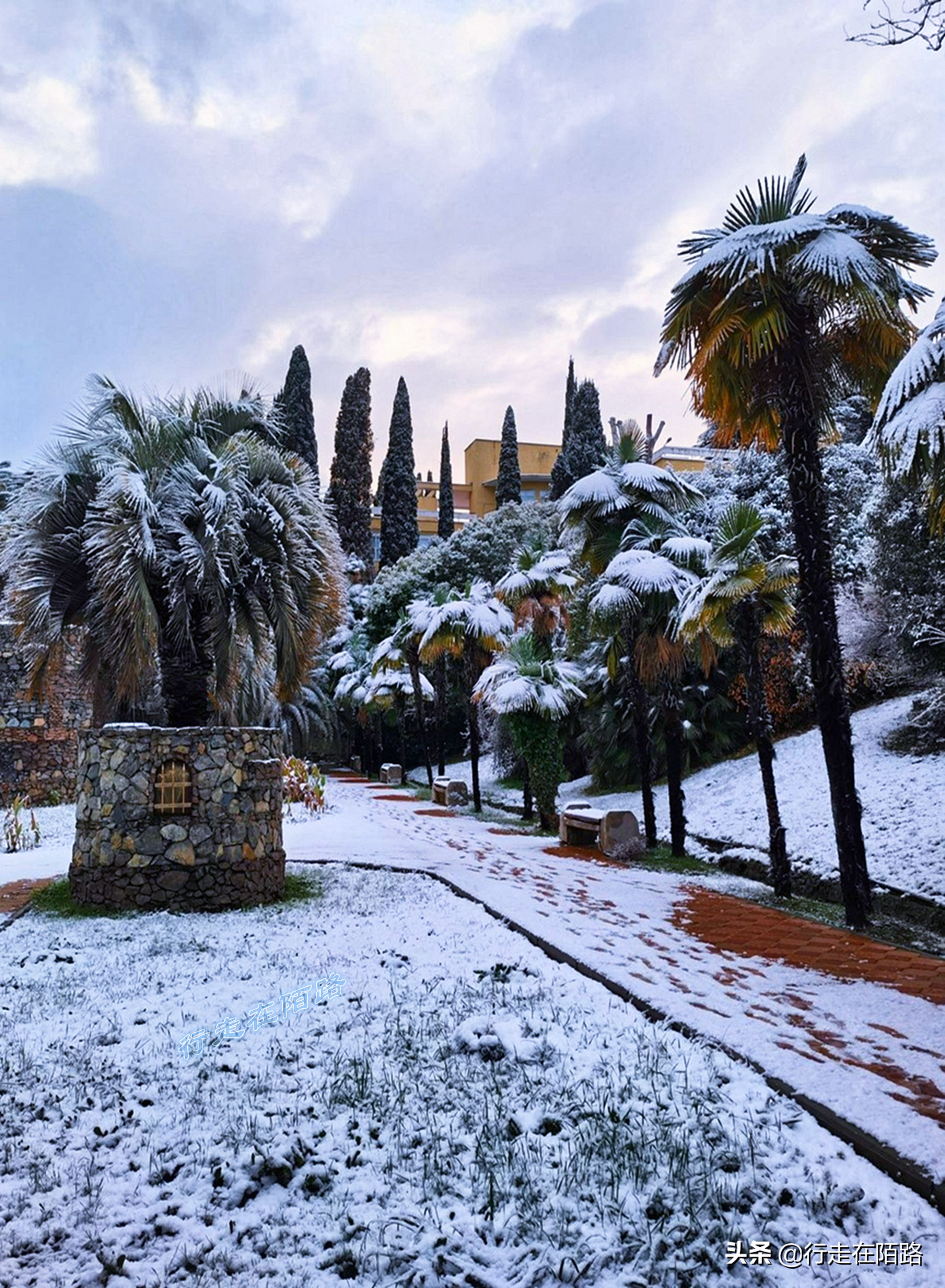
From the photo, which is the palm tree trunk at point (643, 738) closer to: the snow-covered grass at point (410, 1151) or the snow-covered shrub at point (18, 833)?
the snow-covered grass at point (410, 1151)

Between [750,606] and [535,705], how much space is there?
18.5 ft

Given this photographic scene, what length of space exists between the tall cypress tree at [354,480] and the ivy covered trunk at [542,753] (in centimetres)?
2623

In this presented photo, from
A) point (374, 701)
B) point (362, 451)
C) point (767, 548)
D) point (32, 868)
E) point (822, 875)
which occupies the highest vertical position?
point (362, 451)

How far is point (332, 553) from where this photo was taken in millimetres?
10336

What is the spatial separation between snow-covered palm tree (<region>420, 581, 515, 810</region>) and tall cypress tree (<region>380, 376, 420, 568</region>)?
1918cm

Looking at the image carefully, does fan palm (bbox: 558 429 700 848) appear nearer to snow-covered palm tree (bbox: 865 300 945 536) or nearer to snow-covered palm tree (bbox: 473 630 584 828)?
snow-covered palm tree (bbox: 473 630 584 828)

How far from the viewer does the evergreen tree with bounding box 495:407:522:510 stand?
45500mm

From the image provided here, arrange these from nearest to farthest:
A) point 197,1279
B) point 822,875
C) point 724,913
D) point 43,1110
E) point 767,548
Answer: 1. point 197,1279
2. point 43,1110
3. point 724,913
4. point 822,875
5. point 767,548

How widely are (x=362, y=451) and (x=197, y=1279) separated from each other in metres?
41.6

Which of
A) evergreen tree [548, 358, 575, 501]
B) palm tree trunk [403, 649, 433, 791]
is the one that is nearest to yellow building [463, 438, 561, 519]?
evergreen tree [548, 358, 575, 501]

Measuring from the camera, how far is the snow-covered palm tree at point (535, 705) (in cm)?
1627

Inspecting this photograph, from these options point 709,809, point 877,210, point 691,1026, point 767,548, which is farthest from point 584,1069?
point 767,548

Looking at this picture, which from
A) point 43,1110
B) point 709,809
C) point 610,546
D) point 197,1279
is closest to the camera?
point 197,1279

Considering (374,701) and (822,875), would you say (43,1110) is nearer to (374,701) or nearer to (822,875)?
(822,875)
